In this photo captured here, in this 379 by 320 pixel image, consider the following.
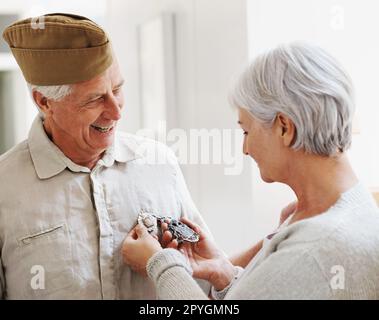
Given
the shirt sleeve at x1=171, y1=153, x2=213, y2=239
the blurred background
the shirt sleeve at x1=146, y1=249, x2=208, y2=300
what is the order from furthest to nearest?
the blurred background → the shirt sleeve at x1=171, y1=153, x2=213, y2=239 → the shirt sleeve at x1=146, y1=249, x2=208, y2=300

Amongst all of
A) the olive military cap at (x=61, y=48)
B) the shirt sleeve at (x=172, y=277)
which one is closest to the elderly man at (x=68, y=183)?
the olive military cap at (x=61, y=48)

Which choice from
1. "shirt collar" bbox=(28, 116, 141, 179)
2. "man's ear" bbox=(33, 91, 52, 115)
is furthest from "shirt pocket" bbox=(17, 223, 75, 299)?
"man's ear" bbox=(33, 91, 52, 115)

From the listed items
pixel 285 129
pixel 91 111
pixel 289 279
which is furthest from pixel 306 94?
pixel 91 111

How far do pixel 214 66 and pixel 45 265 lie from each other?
597mm

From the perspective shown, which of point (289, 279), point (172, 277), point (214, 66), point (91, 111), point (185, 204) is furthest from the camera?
point (214, 66)

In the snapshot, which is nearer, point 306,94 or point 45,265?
point 306,94

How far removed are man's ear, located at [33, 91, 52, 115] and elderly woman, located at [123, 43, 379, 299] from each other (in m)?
0.35

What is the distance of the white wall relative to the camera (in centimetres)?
134

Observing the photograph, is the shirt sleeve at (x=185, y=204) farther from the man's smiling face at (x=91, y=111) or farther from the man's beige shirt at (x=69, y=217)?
the man's smiling face at (x=91, y=111)

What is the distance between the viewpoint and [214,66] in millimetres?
1378

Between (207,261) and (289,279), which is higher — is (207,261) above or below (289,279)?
below

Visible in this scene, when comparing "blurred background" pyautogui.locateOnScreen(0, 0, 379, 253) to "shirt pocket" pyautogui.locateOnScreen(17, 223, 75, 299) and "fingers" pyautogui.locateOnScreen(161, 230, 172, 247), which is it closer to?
"fingers" pyautogui.locateOnScreen(161, 230, 172, 247)

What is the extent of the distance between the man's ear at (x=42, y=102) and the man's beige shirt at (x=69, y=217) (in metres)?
0.04

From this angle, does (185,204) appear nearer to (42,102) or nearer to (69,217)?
(69,217)
